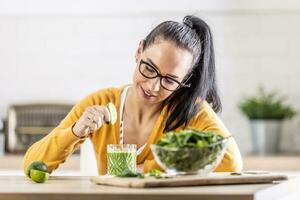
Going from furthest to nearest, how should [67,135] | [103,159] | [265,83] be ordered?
1. [265,83]
2. [103,159]
3. [67,135]

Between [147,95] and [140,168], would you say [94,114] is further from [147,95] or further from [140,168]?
[140,168]

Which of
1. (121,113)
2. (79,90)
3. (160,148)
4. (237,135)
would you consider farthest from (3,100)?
(160,148)

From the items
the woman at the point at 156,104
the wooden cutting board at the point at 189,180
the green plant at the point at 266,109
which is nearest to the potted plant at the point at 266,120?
the green plant at the point at 266,109

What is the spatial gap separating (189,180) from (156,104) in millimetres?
936

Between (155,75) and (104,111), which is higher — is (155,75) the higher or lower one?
the higher one

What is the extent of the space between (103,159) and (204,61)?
0.54 metres

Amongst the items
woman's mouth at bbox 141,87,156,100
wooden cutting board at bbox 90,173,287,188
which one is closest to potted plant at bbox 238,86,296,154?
woman's mouth at bbox 141,87,156,100

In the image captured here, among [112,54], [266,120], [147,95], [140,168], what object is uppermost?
[112,54]

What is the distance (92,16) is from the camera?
17.7 feet

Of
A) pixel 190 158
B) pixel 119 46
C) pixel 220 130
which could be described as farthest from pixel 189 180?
pixel 119 46

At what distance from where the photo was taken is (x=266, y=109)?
198 inches

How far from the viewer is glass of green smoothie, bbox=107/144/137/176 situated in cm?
283

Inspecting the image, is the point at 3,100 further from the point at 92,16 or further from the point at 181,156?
the point at 181,156

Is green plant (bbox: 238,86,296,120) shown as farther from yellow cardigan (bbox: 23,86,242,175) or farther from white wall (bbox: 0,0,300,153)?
yellow cardigan (bbox: 23,86,242,175)
